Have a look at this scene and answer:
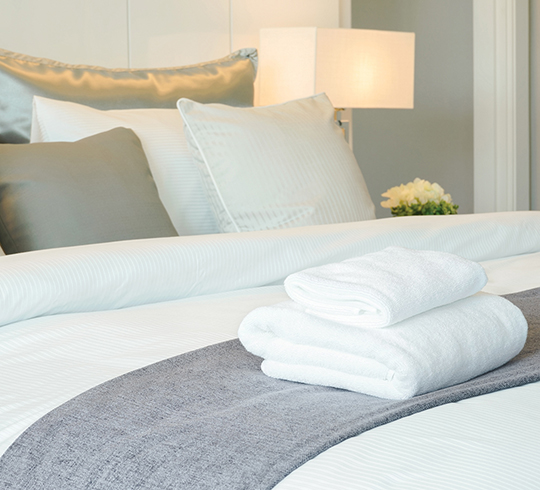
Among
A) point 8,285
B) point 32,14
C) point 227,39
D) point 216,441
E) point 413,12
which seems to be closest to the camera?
point 216,441

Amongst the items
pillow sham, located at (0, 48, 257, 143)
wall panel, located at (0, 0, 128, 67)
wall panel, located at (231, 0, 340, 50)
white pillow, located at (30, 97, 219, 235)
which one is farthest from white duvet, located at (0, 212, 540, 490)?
wall panel, located at (231, 0, 340, 50)

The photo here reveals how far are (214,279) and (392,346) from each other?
0.55 meters

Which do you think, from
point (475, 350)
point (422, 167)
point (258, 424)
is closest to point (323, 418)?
point (258, 424)

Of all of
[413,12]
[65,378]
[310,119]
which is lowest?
[65,378]

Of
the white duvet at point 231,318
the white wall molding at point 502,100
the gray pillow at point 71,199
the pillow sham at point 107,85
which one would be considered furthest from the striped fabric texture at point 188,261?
the white wall molding at point 502,100

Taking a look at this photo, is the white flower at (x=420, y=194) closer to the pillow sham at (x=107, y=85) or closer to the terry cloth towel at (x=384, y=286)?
the pillow sham at (x=107, y=85)

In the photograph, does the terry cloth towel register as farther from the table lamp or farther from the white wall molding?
the white wall molding

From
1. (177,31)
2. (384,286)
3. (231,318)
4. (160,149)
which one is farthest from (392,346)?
(177,31)

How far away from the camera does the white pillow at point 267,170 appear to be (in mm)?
1625

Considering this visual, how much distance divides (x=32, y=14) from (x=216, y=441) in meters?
1.95

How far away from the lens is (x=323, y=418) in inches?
22.8

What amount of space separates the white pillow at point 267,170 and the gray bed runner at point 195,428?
902 millimetres

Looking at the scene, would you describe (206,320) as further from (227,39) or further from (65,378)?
(227,39)

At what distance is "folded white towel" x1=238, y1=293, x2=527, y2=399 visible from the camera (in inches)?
25.3
